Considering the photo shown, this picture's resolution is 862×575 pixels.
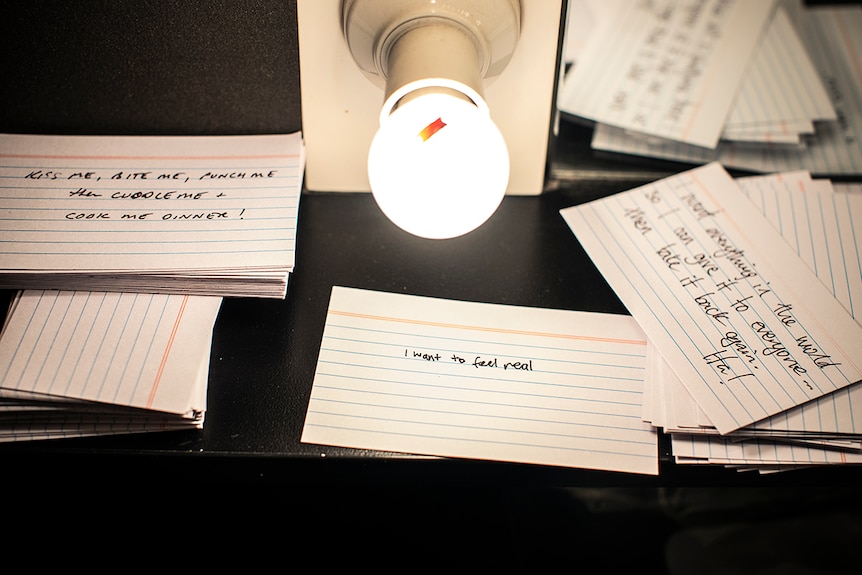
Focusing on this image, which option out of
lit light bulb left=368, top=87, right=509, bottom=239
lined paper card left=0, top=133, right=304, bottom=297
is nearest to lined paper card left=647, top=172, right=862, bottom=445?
lit light bulb left=368, top=87, right=509, bottom=239

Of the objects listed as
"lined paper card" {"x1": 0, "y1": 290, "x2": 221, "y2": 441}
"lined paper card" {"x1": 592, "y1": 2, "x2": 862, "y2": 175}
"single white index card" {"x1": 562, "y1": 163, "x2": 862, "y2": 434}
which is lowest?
"lined paper card" {"x1": 0, "y1": 290, "x2": 221, "y2": 441}

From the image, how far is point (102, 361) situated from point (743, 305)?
498 mm

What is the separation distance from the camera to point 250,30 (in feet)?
2.20

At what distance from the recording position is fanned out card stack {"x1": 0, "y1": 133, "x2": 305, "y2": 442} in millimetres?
568

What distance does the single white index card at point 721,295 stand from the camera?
0.59m

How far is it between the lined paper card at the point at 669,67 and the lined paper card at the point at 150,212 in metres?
0.32

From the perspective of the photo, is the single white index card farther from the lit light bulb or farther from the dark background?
the lit light bulb

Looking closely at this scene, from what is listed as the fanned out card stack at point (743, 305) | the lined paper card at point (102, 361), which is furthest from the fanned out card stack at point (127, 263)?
the fanned out card stack at point (743, 305)

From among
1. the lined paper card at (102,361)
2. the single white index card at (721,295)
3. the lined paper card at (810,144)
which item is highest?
the lined paper card at (810,144)

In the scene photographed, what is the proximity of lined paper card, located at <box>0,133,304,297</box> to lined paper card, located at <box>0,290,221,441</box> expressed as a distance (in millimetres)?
19

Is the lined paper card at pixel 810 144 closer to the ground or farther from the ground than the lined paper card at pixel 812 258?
farther from the ground

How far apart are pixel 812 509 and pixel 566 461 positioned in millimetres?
527

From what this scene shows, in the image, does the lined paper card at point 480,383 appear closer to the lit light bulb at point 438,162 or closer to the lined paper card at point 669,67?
the lit light bulb at point 438,162

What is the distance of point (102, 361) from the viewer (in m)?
0.58
